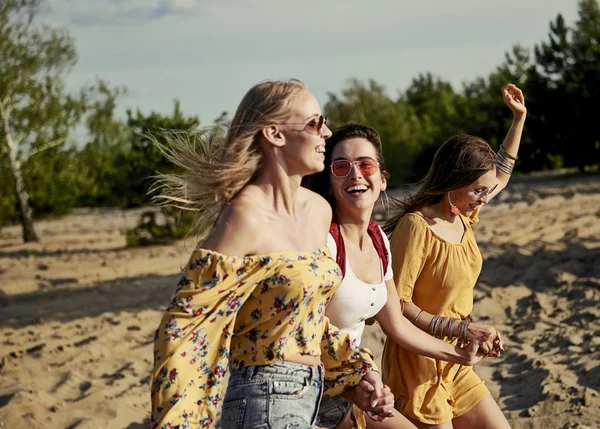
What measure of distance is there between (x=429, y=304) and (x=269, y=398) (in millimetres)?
1254

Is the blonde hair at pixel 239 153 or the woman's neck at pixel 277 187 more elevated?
the blonde hair at pixel 239 153

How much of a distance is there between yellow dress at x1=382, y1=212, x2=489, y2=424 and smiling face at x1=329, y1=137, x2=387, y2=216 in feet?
1.33

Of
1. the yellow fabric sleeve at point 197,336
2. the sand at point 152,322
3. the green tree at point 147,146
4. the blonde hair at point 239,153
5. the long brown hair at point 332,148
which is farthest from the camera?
the green tree at point 147,146

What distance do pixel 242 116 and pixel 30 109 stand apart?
15.7 meters

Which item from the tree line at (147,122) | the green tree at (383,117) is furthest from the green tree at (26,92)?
the green tree at (383,117)

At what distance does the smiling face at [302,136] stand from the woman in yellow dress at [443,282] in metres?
0.95

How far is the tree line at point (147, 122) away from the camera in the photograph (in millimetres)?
16719

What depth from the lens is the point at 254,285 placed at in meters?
2.47

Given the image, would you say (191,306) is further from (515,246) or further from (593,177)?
(593,177)

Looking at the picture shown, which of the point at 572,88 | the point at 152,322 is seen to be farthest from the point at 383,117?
the point at 152,322

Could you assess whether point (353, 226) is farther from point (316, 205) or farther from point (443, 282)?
point (443, 282)

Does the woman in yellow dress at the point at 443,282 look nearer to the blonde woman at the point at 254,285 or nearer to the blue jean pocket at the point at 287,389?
the blonde woman at the point at 254,285

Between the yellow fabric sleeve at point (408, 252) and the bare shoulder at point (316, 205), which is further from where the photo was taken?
the yellow fabric sleeve at point (408, 252)

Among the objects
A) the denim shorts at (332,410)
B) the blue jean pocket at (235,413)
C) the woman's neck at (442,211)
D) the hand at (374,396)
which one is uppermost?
the woman's neck at (442,211)
